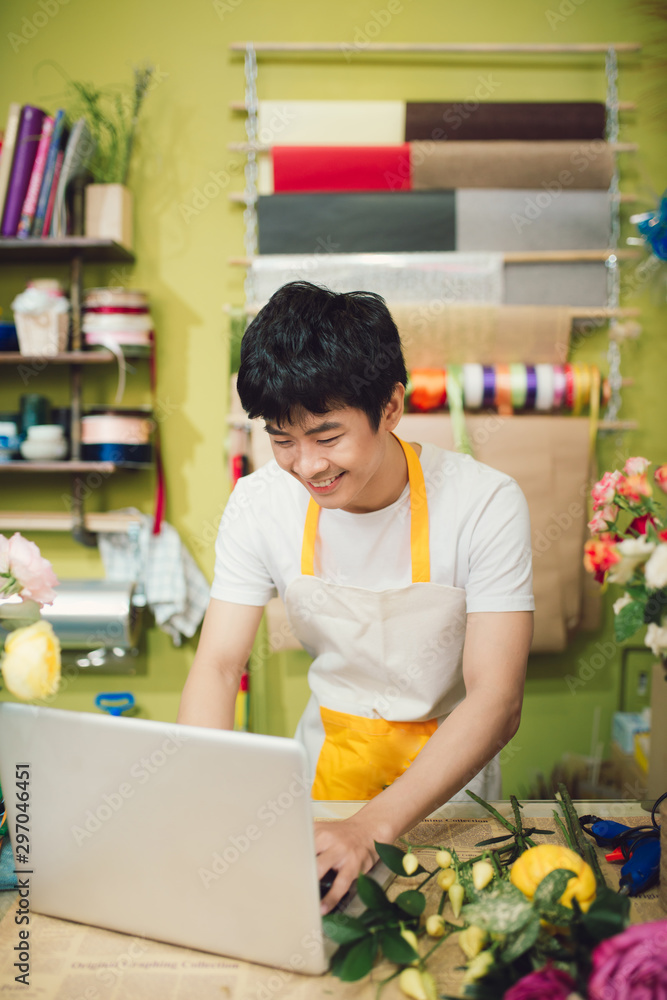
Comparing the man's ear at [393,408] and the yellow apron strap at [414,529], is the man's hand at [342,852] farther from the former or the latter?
the man's ear at [393,408]

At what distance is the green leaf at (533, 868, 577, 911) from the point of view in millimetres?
636

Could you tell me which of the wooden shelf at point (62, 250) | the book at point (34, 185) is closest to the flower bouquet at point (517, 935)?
the wooden shelf at point (62, 250)

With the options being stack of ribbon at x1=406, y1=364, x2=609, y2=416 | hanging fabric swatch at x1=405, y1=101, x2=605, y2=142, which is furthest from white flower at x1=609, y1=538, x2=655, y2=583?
hanging fabric swatch at x1=405, y1=101, x2=605, y2=142

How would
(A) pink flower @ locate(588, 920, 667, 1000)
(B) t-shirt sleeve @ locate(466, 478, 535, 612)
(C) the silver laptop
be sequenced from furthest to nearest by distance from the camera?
(B) t-shirt sleeve @ locate(466, 478, 535, 612)
(C) the silver laptop
(A) pink flower @ locate(588, 920, 667, 1000)

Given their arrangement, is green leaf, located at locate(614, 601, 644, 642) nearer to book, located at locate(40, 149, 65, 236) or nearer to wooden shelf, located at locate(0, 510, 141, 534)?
wooden shelf, located at locate(0, 510, 141, 534)

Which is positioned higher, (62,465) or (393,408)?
(393,408)

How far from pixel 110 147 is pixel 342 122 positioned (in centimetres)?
70

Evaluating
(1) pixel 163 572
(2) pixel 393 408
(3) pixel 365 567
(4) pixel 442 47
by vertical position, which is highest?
(4) pixel 442 47

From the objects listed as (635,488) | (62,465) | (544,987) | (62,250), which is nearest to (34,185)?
(62,250)

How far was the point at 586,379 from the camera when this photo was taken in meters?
2.10

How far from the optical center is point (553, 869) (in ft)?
2.17

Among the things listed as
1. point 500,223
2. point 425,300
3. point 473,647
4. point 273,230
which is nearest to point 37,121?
point 273,230

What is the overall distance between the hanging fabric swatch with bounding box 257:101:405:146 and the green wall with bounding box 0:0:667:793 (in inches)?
3.2

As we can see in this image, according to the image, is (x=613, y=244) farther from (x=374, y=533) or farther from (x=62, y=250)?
(x=62, y=250)
